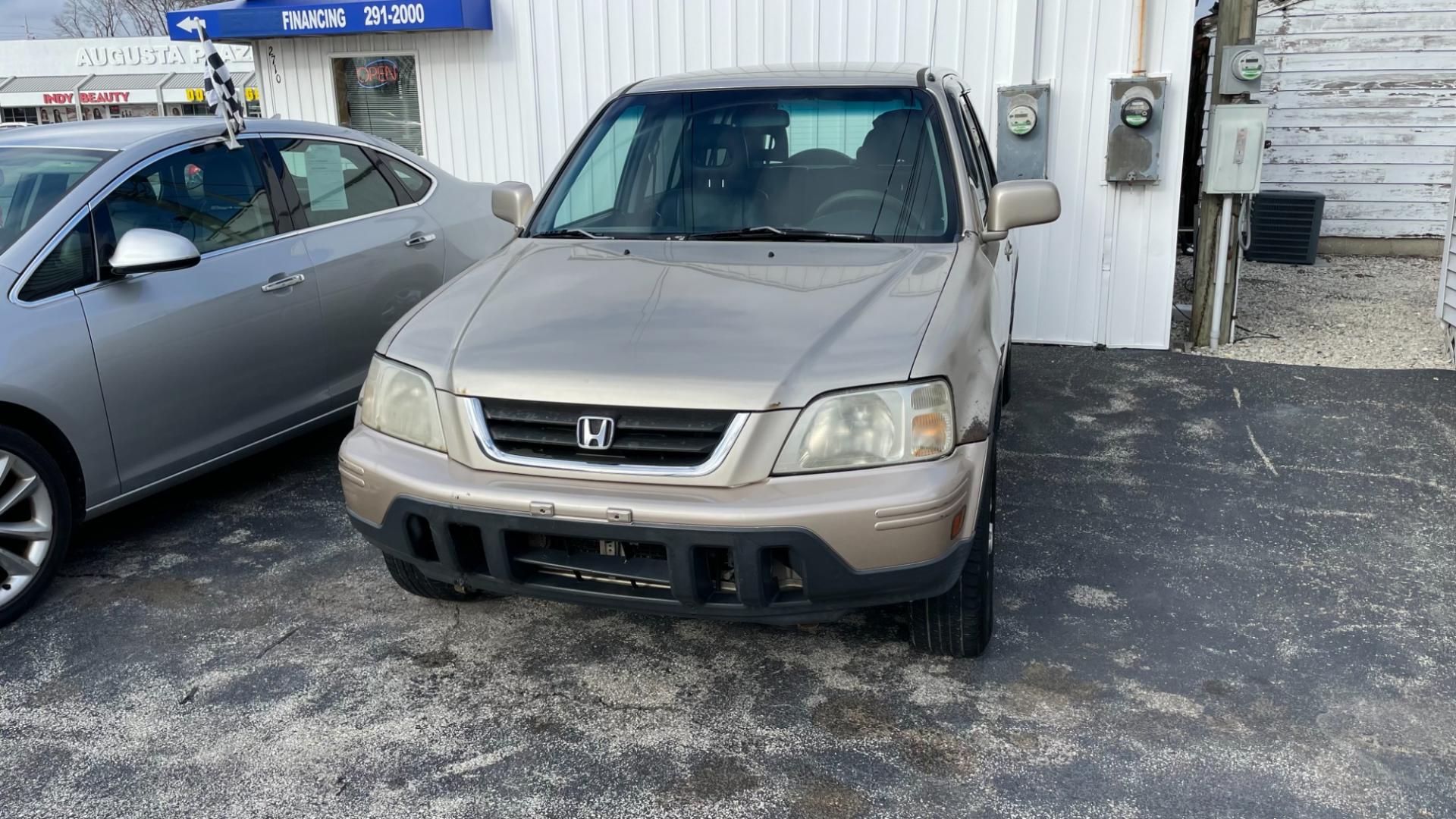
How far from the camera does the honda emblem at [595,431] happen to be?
108 inches

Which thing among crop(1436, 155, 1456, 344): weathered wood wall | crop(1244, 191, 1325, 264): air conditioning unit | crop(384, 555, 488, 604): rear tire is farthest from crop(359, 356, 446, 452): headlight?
crop(1244, 191, 1325, 264): air conditioning unit

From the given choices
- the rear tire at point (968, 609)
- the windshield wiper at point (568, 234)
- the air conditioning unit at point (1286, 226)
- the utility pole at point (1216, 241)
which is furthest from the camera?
the air conditioning unit at point (1286, 226)

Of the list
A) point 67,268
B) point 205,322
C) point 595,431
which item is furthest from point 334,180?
point 595,431

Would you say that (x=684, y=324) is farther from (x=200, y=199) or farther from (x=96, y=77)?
(x=96, y=77)

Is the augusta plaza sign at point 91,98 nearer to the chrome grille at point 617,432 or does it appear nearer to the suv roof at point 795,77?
the suv roof at point 795,77

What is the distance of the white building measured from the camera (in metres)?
34.2

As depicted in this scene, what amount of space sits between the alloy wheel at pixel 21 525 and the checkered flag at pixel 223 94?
1.70 m

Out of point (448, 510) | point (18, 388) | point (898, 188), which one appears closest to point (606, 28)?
point (898, 188)

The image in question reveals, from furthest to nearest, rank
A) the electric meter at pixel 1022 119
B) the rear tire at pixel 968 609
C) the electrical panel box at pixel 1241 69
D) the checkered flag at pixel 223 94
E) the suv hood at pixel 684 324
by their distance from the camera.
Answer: the electric meter at pixel 1022 119, the electrical panel box at pixel 1241 69, the checkered flag at pixel 223 94, the rear tire at pixel 968 609, the suv hood at pixel 684 324

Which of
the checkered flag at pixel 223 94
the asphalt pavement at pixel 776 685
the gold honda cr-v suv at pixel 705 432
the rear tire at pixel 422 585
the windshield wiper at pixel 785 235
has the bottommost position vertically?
the asphalt pavement at pixel 776 685

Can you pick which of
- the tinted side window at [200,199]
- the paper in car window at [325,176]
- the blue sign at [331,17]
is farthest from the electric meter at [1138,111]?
the tinted side window at [200,199]

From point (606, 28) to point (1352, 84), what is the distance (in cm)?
752

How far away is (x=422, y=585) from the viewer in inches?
141

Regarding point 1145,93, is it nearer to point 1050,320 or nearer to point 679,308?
point 1050,320
